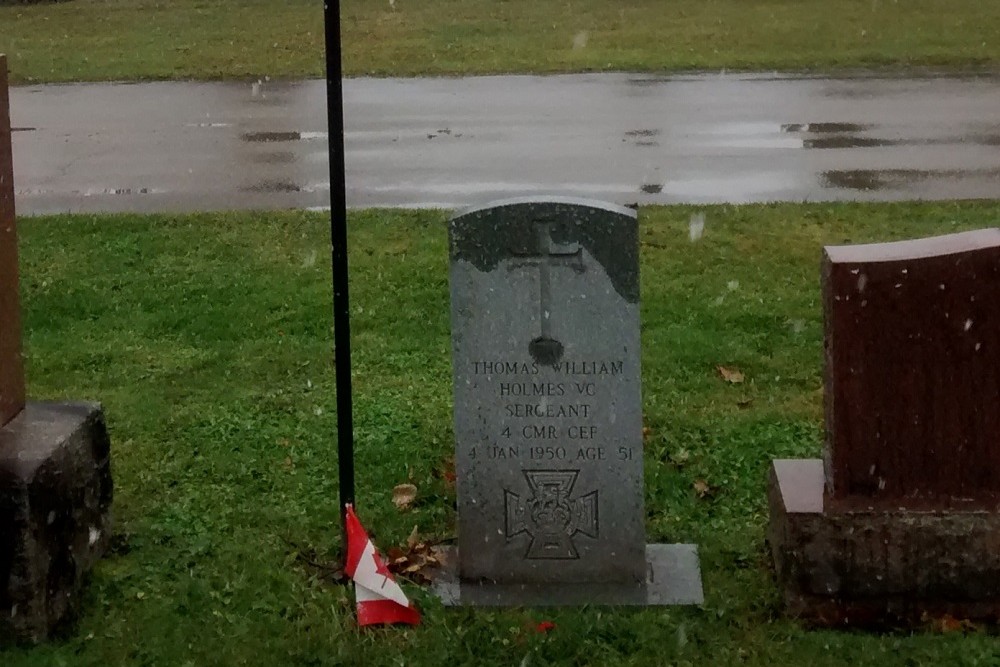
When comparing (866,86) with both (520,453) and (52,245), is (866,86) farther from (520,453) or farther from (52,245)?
(520,453)

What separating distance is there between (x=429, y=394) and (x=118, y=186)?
18.0ft

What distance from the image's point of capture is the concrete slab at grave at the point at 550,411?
13.9ft

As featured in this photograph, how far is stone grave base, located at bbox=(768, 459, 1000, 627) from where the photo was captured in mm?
4176

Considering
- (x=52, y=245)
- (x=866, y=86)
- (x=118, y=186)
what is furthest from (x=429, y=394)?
(x=866, y=86)

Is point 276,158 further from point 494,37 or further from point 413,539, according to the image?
point 494,37

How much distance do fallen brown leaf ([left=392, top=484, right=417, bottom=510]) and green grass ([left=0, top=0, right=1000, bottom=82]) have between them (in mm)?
11934

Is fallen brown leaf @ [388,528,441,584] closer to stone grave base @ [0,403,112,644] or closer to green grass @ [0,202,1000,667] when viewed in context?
green grass @ [0,202,1000,667]

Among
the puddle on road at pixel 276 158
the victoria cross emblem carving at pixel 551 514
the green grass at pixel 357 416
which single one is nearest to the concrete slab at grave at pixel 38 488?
the green grass at pixel 357 416

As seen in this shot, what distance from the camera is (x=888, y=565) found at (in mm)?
4215

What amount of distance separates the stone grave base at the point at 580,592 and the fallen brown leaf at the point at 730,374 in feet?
6.24

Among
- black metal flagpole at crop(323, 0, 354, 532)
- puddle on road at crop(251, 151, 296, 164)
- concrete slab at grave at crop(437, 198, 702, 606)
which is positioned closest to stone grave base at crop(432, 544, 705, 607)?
concrete slab at grave at crop(437, 198, 702, 606)

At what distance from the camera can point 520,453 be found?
14.6 feet

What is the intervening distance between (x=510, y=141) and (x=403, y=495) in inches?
297

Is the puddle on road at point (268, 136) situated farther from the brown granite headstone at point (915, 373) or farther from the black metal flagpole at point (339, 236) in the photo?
the brown granite headstone at point (915, 373)
